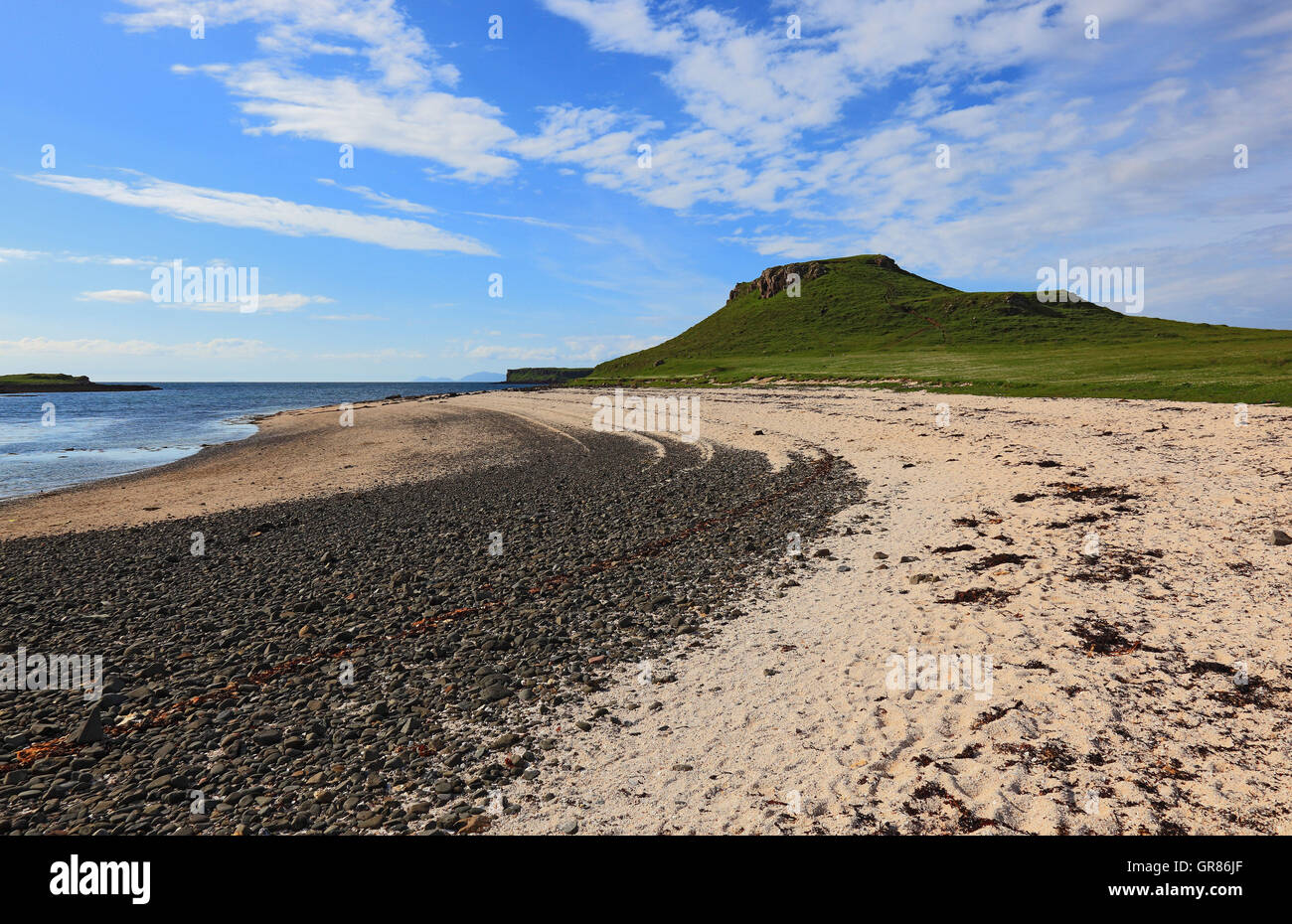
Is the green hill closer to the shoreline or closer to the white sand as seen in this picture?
Answer: the white sand

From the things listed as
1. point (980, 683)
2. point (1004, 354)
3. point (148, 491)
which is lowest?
point (148, 491)

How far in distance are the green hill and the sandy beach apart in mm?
23087

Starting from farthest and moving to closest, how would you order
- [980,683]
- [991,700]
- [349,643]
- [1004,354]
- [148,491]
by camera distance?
[1004,354] < [148,491] < [349,643] < [980,683] < [991,700]

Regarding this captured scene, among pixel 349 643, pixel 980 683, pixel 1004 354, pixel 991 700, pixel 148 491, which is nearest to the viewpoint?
pixel 991 700

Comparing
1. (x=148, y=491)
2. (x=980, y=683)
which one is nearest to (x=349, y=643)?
(x=980, y=683)

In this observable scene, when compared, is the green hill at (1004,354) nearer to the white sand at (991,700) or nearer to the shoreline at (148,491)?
the white sand at (991,700)

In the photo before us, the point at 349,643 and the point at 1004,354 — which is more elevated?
the point at 1004,354

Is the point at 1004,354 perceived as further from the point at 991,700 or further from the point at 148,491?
the point at 148,491

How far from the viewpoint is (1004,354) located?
284 ft

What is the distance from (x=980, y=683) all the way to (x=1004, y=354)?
93011 millimetres

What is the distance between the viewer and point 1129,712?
7.67 meters

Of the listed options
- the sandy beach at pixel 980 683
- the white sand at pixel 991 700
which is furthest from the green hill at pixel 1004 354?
the white sand at pixel 991 700
